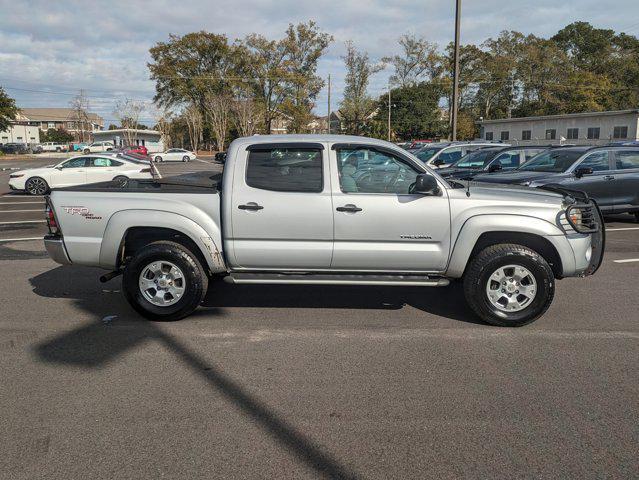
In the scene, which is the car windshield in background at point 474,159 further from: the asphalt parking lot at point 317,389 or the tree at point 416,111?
the tree at point 416,111

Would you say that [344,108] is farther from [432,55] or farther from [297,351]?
[297,351]

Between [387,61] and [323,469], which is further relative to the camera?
[387,61]

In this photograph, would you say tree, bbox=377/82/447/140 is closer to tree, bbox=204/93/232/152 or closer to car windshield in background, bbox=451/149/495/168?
tree, bbox=204/93/232/152

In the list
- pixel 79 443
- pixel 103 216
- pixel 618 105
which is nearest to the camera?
pixel 79 443

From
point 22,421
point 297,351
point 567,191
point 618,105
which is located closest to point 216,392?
point 297,351

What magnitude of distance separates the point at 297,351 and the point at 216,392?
38.0 inches

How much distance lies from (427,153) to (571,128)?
31107mm

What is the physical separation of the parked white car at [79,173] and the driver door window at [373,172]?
14.3m

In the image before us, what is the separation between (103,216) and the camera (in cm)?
541

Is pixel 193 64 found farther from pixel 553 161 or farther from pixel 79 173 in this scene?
pixel 553 161

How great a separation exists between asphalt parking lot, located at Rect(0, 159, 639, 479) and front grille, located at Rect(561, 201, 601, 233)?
958 millimetres

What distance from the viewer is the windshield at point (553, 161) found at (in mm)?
11391

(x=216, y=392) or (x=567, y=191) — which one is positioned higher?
(x=567, y=191)

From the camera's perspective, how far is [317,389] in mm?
3979
